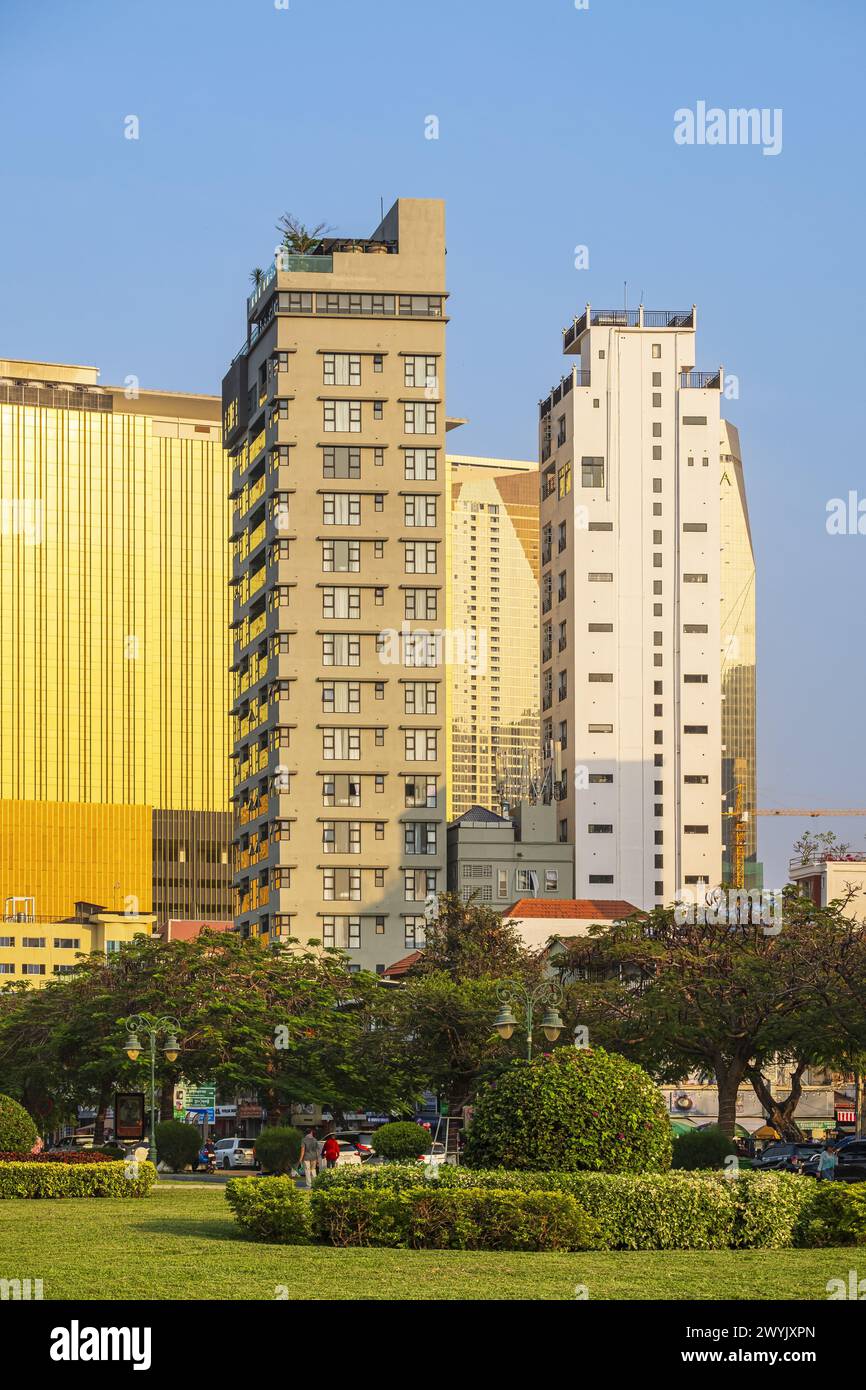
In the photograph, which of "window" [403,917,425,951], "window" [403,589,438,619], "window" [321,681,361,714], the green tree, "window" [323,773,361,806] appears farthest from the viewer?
"window" [403,589,438,619]

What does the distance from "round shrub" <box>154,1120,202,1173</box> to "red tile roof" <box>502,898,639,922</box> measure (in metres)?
55.6

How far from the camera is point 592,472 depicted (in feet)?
474

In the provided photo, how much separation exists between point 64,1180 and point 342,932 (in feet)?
236

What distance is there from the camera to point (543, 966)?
282ft

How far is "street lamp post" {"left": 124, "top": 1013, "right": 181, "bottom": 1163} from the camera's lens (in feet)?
171

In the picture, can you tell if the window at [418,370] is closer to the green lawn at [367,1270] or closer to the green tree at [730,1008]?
the green tree at [730,1008]

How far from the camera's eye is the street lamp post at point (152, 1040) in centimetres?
5212

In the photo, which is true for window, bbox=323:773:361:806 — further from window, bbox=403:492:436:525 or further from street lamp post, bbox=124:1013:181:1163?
street lamp post, bbox=124:1013:181:1163

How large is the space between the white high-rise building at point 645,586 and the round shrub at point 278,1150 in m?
87.5

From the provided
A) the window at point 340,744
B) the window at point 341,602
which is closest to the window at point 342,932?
the window at point 340,744

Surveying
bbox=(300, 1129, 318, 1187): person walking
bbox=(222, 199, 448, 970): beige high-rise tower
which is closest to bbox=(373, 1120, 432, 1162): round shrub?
bbox=(300, 1129, 318, 1187): person walking

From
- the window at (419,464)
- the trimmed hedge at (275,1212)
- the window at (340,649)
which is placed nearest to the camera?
the trimmed hedge at (275,1212)

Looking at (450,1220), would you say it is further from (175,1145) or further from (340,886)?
(340,886)

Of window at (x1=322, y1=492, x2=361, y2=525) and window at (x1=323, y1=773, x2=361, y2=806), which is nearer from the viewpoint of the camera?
window at (x1=323, y1=773, x2=361, y2=806)
